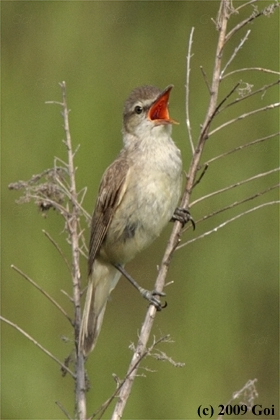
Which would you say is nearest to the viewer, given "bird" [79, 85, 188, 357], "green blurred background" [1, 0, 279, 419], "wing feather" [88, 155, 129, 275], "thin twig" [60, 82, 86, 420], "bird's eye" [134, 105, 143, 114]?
"thin twig" [60, 82, 86, 420]

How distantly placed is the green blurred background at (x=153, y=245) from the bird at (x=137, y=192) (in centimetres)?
105

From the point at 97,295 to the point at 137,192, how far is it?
0.57m

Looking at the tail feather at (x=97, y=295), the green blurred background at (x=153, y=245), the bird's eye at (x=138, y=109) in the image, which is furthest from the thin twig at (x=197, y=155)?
the green blurred background at (x=153, y=245)

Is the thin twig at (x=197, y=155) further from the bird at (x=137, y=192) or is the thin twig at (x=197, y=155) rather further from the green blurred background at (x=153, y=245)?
the green blurred background at (x=153, y=245)

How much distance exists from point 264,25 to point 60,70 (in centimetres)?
133

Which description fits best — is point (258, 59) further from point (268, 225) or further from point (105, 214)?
point (105, 214)

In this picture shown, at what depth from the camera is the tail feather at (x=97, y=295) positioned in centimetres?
457

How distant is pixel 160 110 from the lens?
4.69 metres

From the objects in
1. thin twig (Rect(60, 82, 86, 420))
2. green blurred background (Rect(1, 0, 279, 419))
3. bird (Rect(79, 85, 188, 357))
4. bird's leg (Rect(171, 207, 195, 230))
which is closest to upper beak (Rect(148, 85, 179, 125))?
bird (Rect(79, 85, 188, 357))

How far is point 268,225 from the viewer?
6102mm

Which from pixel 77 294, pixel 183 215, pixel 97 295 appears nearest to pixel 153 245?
pixel 97 295

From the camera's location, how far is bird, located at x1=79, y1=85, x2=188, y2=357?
4516 millimetres

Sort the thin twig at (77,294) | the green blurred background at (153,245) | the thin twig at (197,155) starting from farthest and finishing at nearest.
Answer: the green blurred background at (153,245) → the thin twig at (197,155) → the thin twig at (77,294)

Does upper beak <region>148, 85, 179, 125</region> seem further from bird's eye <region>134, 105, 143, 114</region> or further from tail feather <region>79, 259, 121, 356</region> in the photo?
tail feather <region>79, 259, 121, 356</region>
